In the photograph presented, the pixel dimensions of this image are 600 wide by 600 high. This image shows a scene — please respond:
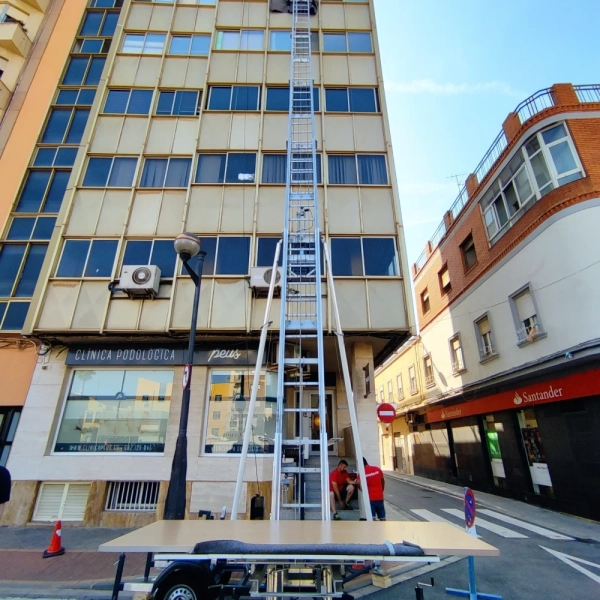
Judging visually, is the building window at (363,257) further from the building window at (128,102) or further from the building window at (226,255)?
the building window at (128,102)

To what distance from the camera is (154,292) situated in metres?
10.5

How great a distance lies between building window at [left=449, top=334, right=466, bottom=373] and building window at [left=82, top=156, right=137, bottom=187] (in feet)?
56.0

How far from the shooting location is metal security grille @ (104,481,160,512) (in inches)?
369

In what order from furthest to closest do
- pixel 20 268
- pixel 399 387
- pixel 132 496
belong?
pixel 399 387, pixel 20 268, pixel 132 496

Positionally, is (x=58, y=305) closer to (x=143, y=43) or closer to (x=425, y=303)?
(x=143, y=43)

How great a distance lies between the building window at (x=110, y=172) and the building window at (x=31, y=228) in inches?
96.7

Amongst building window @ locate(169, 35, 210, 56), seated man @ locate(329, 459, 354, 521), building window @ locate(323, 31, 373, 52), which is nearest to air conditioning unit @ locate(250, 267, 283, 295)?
seated man @ locate(329, 459, 354, 521)

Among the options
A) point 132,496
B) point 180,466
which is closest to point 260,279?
point 180,466

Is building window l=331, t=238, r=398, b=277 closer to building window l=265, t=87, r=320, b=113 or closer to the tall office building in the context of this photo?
the tall office building

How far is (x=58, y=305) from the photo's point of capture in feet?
34.4

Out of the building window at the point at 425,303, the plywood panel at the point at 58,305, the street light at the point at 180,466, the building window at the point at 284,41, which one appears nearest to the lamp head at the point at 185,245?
the street light at the point at 180,466

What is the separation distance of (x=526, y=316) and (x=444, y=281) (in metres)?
8.02

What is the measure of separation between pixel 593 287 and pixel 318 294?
872 centimetres

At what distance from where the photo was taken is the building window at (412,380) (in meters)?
24.2
